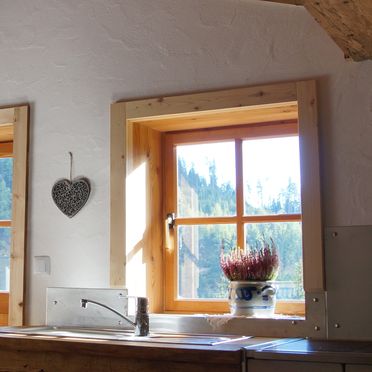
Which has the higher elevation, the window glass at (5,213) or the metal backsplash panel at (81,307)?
the window glass at (5,213)

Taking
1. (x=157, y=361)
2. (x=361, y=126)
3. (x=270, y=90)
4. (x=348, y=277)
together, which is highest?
(x=270, y=90)

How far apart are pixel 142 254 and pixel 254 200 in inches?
22.6

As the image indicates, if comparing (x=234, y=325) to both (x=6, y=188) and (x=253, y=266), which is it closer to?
(x=253, y=266)

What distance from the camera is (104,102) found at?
3469 millimetres

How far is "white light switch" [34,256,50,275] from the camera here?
3539 millimetres

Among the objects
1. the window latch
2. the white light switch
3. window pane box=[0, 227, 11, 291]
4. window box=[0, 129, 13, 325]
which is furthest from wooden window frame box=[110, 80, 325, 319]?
window pane box=[0, 227, 11, 291]

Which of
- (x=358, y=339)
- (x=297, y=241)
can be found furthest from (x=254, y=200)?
(x=358, y=339)

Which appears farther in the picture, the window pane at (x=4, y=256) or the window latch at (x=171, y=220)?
the window pane at (x=4, y=256)

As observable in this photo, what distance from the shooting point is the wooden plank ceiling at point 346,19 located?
2387 millimetres

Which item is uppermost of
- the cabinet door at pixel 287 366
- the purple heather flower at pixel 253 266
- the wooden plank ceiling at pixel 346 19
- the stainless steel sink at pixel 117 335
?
the wooden plank ceiling at pixel 346 19

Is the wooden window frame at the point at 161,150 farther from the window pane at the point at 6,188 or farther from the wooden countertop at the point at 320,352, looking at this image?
the window pane at the point at 6,188

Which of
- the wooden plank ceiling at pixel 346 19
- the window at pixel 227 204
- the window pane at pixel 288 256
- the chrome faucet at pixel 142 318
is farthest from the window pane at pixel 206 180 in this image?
the wooden plank ceiling at pixel 346 19

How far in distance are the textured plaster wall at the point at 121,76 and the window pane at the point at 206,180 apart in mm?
359

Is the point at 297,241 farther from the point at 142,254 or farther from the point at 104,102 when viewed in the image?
the point at 104,102
